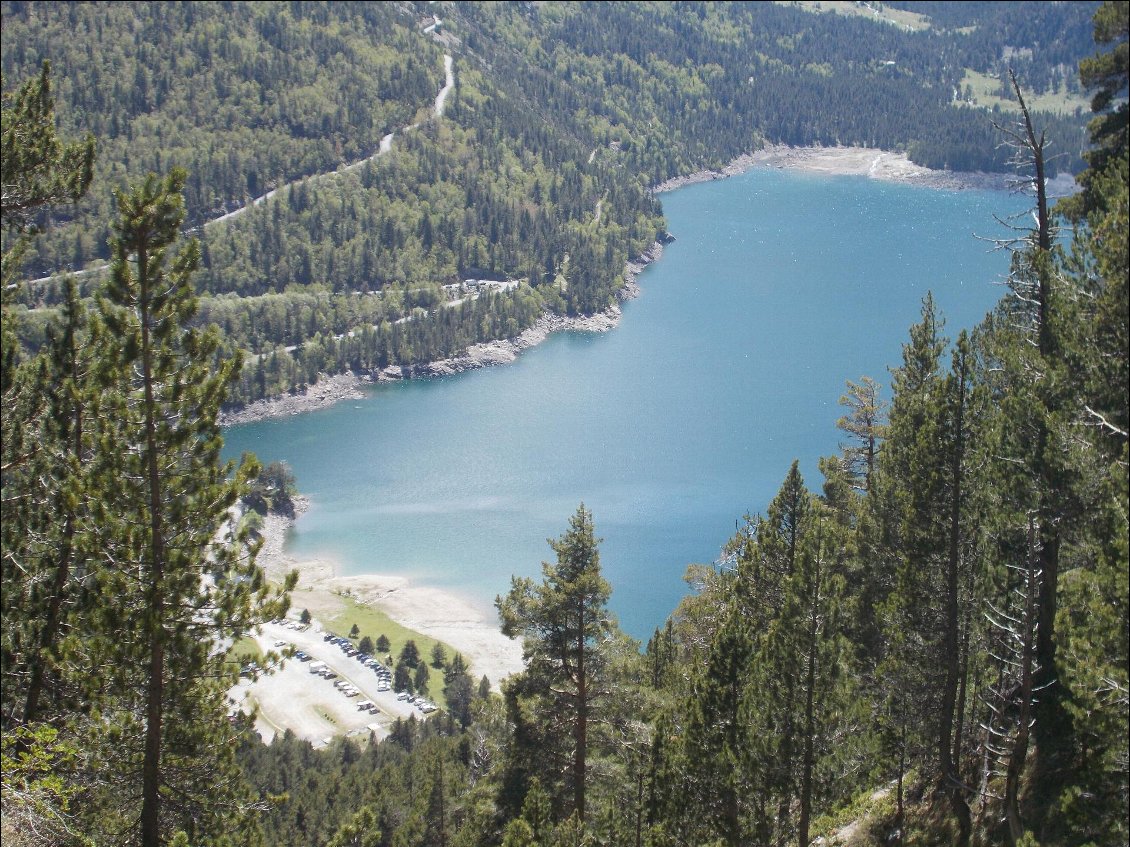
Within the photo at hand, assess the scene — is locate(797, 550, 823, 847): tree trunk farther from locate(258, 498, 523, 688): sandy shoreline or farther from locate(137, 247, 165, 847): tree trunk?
locate(258, 498, 523, 688): sandy shoreline

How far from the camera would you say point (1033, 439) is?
804 inches

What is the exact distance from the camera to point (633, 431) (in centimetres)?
11462

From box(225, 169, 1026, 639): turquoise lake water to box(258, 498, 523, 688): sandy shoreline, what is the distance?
5.70 feet

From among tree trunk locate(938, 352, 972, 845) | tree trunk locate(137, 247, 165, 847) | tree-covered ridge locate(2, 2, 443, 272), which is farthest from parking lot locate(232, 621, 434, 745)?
tree-covered ridge locate(2, 2, 443, 272)

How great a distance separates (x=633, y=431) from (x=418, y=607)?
38100 mm

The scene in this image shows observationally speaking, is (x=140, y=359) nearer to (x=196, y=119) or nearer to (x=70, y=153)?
(x=70, y=153)

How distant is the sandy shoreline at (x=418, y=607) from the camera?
78.7 metres

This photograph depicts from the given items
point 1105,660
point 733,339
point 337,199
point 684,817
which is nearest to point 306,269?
point 337,199

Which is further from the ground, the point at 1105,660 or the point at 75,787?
the point at 1105,660

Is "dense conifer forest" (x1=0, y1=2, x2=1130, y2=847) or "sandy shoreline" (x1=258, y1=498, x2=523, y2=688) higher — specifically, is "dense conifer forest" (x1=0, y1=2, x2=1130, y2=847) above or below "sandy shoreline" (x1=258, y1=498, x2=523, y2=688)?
above

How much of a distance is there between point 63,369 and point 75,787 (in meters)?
6.82

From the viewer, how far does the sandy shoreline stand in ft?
258

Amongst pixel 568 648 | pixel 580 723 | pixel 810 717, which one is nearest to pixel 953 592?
pixel 810 717

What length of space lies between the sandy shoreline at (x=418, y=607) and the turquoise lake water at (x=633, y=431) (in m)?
1.74
